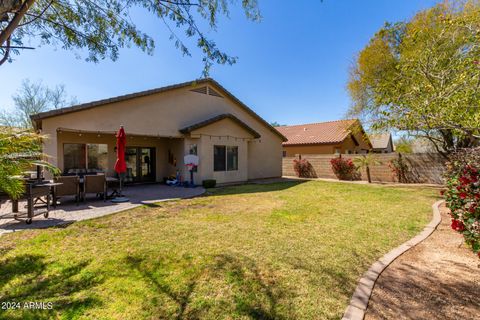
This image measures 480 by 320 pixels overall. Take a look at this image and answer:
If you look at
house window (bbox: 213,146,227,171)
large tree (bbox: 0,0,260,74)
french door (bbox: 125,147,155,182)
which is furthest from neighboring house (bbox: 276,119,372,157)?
large tree (bbox: 0,0,260,74)

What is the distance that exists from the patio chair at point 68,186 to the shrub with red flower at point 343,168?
1687cm

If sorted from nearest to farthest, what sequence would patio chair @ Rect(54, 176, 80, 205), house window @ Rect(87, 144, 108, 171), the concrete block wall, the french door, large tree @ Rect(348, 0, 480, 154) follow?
large tree @ Rect(348, 0, 480, 154), patio chair @ Rect(54, 176, 80, 205), house window @ Rect(87, 144, 108, 171), the french door, the concrete block wall

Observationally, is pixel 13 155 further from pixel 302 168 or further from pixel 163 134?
pixel 302 168

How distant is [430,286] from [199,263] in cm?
359

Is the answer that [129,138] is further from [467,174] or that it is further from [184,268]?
[467,174]

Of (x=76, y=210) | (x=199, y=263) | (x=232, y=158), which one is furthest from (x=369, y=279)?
(x=232, y=158)

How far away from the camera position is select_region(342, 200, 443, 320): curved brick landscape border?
8.89 feet

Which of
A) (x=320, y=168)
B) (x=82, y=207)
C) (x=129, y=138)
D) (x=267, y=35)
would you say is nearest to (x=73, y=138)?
(x=129, y=138)

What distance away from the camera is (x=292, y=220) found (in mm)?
6605

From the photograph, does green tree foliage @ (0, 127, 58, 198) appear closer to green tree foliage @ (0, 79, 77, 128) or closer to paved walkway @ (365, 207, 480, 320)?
paved walkway @ (365, 207, 480, 320)

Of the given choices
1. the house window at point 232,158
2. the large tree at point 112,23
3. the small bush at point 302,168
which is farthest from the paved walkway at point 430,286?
the small bush at point 302,168

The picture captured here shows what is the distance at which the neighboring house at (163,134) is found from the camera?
11188 mm

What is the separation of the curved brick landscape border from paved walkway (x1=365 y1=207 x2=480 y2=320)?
2.6 inches

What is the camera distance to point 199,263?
12.9 feet
